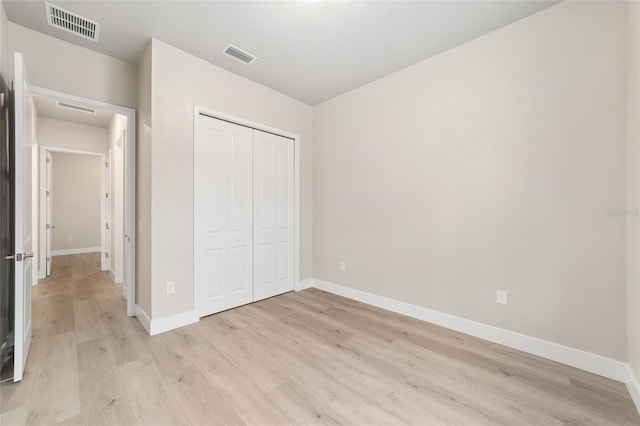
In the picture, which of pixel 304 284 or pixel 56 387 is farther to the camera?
pixel 304 284

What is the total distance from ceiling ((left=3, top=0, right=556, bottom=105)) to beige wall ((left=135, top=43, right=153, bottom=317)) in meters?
0.30

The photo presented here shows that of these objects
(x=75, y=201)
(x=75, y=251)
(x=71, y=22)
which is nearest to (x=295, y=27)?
(x=71, y=22)

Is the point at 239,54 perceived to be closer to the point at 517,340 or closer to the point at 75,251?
the point at 517,340

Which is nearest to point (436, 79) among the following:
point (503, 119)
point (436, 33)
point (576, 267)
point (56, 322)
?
point (436, 33)

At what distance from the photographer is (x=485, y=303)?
8.29ft

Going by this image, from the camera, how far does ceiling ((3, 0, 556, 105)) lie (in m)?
2.18

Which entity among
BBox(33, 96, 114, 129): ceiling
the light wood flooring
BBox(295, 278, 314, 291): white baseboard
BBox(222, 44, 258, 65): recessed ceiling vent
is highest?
BBox(222, 44, 258, 65): recessed ceiling vent

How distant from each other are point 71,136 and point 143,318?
4.20 m

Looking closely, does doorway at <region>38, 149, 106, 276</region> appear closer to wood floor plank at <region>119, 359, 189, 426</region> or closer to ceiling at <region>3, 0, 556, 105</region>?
ceiling at <region>3, 0, 556, 105</region>

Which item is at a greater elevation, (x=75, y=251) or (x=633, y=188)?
(x=633, y=188)

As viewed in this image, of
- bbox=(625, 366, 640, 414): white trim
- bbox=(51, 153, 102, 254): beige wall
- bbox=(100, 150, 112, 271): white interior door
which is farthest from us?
bbox=(51, 153, 102, 254): beige wall

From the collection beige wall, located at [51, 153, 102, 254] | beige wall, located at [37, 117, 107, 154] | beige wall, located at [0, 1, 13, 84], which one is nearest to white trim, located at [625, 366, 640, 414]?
beige wall, located at [0, 1, 13, 84]

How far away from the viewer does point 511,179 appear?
2.38 m

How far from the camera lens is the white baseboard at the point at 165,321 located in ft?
8.49
